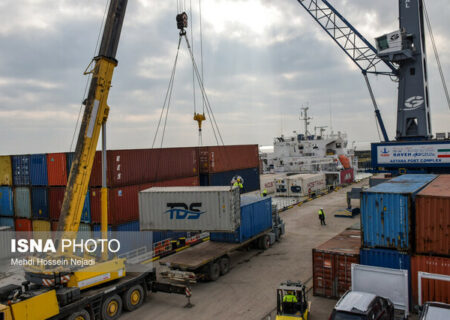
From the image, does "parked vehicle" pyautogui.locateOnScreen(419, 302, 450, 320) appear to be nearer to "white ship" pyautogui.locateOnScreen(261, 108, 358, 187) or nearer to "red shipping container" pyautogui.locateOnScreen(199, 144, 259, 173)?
"red shipping container" pyautogui.locateOnScreen(199, 144, 259, 173)

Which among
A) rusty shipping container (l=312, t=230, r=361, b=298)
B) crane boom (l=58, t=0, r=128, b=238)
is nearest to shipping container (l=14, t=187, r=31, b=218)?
crane boom (l=58, t=0, r=128, b=238)

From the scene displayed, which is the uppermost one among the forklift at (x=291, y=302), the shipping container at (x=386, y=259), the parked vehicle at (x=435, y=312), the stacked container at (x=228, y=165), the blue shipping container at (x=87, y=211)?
the stacked container at (x=228, y=165)

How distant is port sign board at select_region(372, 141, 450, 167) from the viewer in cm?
2436

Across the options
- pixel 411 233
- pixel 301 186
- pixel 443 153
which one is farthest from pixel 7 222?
pixel 443 153

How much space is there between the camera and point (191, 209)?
54.5ft

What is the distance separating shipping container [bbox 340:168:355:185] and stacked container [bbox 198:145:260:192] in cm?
2057

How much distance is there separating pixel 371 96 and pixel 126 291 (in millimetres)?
30652

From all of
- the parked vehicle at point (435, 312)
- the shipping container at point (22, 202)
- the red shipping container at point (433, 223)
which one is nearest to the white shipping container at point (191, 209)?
the red shipping container at point (433, 223)

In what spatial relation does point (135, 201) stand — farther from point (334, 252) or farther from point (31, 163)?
point (334, 252)

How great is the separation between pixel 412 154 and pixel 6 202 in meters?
29.3

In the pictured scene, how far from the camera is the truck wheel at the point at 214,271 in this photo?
53.0 ft

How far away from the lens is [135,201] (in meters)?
19.6

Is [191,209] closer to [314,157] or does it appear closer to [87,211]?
[87,211]

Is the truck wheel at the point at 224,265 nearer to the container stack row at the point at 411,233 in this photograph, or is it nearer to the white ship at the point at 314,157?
the container stack row at the point at 411,233
